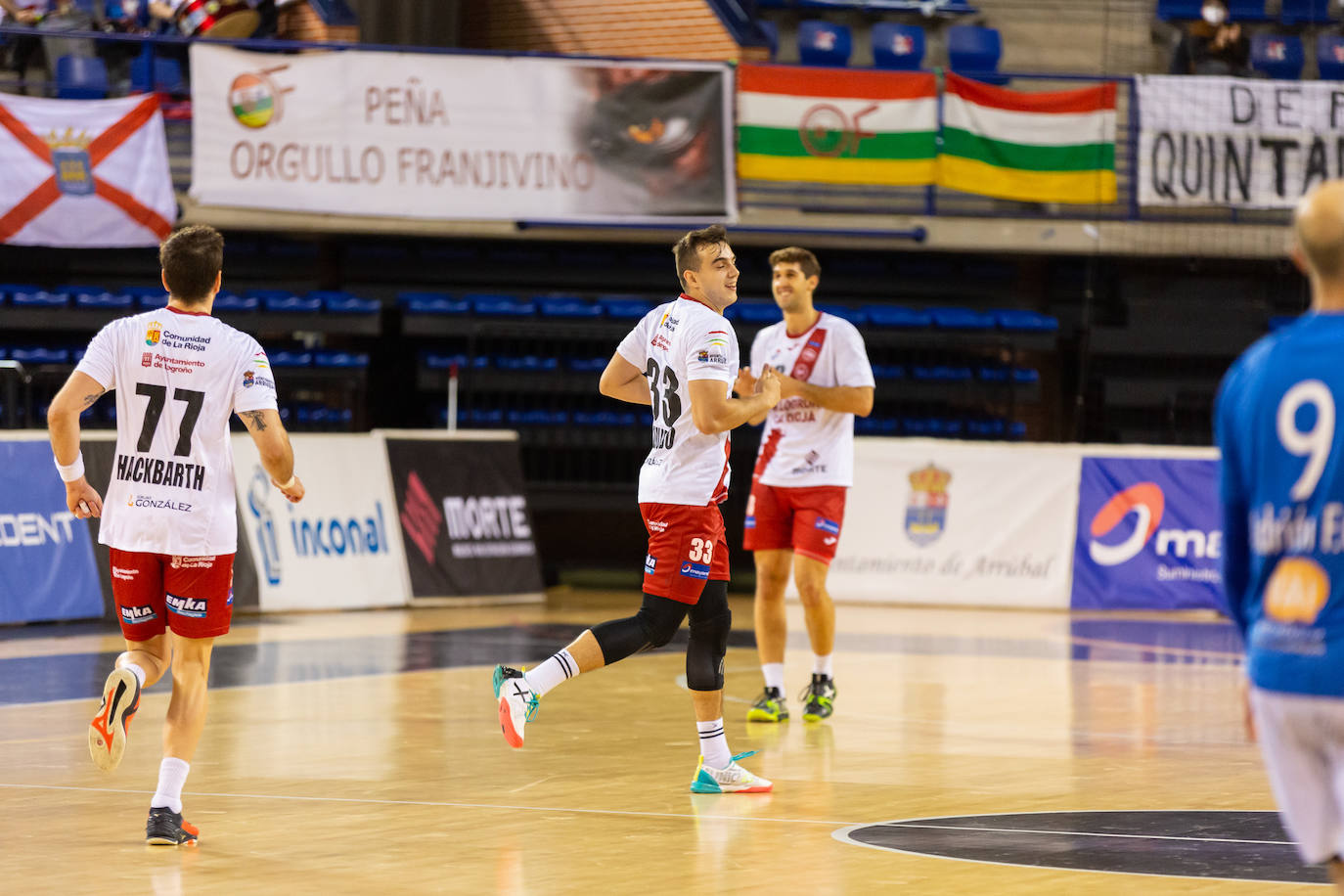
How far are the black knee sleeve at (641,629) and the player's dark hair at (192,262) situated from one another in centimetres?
226

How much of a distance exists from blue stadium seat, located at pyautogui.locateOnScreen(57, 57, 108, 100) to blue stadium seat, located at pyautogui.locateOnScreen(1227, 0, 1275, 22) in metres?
14.2

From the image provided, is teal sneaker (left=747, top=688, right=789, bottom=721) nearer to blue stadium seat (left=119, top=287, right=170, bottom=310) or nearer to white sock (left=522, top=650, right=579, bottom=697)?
Result: white sock (left=522, top=650, right=579, bottom=697)

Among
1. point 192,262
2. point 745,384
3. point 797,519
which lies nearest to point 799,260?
point 797,519

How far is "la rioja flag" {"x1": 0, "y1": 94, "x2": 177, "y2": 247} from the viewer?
1711 centimetres

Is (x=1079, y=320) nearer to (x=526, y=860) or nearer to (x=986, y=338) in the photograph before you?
(x=986, y=338)

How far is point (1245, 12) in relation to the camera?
2250cm

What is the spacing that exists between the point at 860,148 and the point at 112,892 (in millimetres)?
15301

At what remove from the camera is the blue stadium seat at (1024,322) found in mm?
20578

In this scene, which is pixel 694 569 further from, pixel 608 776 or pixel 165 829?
pixel 165 829

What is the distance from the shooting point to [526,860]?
20.2 feet

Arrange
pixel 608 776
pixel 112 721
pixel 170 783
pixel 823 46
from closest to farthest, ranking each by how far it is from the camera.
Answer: pixel 112 721 < pixel 170 783 < pixel 608 776 < pixel 823 46

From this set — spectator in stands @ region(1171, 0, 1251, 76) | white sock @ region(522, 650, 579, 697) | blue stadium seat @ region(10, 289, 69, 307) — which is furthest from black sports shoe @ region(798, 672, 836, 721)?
spectator in stands @ region(1171, 0, 1251, 76)

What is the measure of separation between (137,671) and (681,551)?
237cm

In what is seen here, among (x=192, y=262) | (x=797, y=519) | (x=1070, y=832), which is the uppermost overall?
(x=192, y=262)
